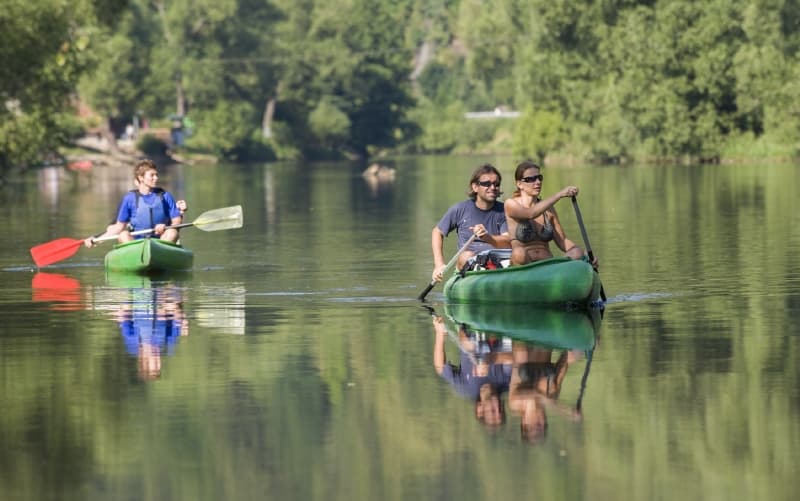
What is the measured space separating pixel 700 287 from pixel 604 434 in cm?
949

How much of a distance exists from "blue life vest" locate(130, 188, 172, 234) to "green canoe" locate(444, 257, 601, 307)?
6771 mm

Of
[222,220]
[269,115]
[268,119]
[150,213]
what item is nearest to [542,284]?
[150,213]

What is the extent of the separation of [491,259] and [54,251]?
8.10m

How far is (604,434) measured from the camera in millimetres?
9609

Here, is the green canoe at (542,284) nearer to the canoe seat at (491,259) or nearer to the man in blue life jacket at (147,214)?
the canoe seat at (491,259)

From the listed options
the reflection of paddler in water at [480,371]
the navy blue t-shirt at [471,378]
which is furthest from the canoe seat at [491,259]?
the navy blue t-shirt at [471,378]

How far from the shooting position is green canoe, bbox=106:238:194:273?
71.8 feet

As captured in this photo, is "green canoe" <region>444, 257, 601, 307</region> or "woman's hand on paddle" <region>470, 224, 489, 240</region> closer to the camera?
"green canoe" <region>444, 257, 601, 307</region>

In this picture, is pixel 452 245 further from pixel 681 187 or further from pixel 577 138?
pixel 577 138

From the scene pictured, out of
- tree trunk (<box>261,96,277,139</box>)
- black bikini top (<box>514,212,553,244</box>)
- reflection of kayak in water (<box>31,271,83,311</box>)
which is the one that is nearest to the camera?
black bikini top (<box>514,212,553,244</box>)

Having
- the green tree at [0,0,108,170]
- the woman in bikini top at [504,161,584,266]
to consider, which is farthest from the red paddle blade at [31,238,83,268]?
the green tree at [0,0,108,170]

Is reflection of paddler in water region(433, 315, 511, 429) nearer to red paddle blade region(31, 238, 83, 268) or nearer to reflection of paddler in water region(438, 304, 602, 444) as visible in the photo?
reflection of paddler in water region(438, 304, 602, 444)

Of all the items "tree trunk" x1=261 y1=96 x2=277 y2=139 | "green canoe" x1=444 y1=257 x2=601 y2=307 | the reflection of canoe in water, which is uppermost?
"tree trunk" x1=261 y1=96 x2=277 y2=139

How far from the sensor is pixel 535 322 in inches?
611
